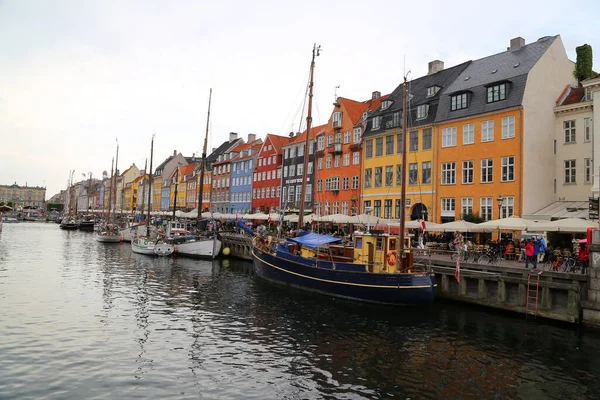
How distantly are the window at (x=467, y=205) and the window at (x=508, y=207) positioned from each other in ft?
8.31

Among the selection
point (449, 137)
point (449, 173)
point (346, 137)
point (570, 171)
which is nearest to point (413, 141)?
point (449, 137)

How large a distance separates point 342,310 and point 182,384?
36.9 ft

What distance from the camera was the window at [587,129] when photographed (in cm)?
3275

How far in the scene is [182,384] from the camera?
38.4 ft

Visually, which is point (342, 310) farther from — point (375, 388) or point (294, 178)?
point (294, 178)

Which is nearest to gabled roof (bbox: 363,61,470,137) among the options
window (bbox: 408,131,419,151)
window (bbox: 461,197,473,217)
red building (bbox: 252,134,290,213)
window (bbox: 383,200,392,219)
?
window (bbox: 408,131,419,151)

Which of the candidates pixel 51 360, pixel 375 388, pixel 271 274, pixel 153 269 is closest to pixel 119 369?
pixel 51 360

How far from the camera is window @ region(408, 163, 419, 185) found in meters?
42.1

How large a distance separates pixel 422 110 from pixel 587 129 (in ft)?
46.1

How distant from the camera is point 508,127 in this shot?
35.0 metres

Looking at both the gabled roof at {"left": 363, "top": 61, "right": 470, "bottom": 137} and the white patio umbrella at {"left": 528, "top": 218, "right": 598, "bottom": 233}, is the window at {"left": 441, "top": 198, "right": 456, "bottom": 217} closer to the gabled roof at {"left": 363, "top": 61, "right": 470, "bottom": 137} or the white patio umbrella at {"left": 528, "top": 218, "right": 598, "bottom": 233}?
the gabled roof at {"left": 363, "top": 61, "right": 470, "bottom": 137}

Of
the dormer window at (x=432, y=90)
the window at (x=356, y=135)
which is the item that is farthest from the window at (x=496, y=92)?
the window at (x=356, y=135)

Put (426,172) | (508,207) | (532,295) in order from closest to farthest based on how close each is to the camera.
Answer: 1. (532,295)
2. (508,207)
3. (426,172)

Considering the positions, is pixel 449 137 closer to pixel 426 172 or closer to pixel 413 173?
pixel 426 172
